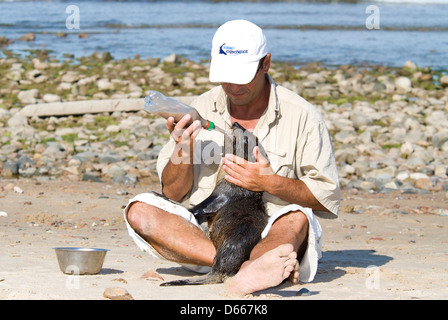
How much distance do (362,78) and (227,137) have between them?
414 inches

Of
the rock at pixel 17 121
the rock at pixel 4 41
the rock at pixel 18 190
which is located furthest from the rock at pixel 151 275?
the rock at pixel 4 41

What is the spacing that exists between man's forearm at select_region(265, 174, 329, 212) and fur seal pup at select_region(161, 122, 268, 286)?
187mm

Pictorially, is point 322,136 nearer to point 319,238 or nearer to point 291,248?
point 319,238

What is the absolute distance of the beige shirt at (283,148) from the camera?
409 cm

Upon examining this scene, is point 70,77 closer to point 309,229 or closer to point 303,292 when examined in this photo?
point 309,229

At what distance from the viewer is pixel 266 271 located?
343cm

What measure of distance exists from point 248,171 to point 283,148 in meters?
0.34

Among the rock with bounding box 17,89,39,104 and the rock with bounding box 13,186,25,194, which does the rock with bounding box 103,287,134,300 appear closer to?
the rock with bounding box 13,186,25,194

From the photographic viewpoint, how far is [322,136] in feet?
13.6

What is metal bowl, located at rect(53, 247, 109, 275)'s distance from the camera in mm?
3889

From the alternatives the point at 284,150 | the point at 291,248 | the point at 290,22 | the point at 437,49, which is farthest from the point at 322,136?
the point at 290,22

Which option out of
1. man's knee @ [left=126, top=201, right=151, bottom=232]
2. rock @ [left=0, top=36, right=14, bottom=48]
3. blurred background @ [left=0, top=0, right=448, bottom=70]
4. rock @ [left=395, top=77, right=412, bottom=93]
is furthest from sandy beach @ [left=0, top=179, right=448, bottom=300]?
rock @ [left=0, top=36, right=14, bottom=48]

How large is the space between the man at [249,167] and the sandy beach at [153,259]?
0.22m

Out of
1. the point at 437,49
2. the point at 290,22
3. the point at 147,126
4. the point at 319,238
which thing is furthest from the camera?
the point at 290,22
